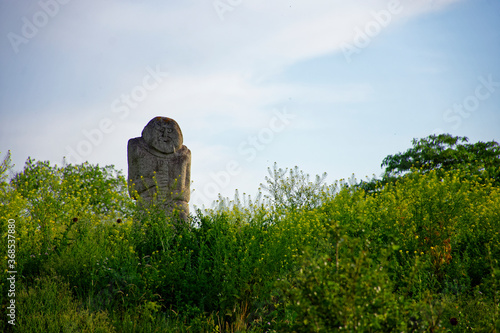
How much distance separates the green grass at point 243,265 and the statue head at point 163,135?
1637mm

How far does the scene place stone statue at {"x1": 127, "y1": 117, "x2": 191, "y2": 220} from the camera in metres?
9.62

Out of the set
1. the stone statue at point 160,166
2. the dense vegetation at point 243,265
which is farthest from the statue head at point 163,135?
the dense vegetation at point 243,265

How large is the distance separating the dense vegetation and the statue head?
159 centimetres

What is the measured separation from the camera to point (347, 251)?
11.9 feet

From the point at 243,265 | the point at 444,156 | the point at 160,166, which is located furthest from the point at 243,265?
the point at 444,156

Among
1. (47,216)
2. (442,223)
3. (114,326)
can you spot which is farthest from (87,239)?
(442,223)

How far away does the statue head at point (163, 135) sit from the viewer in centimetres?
980

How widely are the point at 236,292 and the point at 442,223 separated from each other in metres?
4.15

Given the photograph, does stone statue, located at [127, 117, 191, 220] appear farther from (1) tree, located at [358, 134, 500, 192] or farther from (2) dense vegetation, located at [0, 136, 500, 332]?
(1) tree, located at [358, 134, 500, 192]

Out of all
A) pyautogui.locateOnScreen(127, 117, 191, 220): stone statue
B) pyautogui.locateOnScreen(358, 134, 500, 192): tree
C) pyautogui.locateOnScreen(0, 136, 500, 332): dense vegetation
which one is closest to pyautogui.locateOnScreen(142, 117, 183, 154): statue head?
pyautogui.locateOnScreen(127, 117, 191, 220): stone statue

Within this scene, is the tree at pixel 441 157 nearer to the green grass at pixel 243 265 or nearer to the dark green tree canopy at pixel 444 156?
the dark green tree canopy at pixel 444 156

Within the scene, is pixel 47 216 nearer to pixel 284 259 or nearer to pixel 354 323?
pixel 284 259

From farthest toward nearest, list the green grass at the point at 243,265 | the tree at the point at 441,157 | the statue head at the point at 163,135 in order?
the tree at the point at 441,157 < the statue head at the point at 163,135 < the green grass at the point at 243,265

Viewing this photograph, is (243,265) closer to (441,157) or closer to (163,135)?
(163,135)
